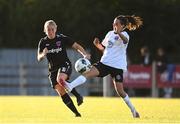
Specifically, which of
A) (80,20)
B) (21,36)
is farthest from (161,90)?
(21,36)

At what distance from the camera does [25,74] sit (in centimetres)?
4009

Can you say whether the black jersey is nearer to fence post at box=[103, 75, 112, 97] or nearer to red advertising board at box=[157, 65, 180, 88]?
fence post at box=[103, 75, 112, 97]

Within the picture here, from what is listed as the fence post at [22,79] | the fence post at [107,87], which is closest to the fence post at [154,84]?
the fence post at [107,87]

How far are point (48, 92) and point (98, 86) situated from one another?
7.94 feet

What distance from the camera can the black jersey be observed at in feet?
59.7

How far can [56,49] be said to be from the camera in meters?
18.2

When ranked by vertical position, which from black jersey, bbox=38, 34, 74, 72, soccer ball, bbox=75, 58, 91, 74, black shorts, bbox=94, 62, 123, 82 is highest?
black jersey, bbox=38, 34, 74, 72

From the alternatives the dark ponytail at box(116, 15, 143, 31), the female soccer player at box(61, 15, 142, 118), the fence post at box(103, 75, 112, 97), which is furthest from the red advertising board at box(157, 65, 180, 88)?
the female soccer player at box(61, 15, 142, 118)

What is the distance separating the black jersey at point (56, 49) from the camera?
59.7ft

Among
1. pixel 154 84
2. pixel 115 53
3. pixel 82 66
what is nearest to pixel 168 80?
pixel 154 84

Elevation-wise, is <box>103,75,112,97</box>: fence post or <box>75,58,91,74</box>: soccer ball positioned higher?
<box>75,58,91,74</box>: soccer ball

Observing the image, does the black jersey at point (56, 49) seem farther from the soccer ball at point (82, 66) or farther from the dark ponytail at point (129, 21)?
the dark ponytail at point (129, 21)

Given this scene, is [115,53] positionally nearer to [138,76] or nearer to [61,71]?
[61,71]

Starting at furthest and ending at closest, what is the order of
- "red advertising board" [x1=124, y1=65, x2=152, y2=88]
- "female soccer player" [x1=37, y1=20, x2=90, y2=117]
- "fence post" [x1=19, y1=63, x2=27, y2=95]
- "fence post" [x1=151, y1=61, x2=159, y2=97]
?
"fence post" [x1=19, y1=63, x2=27, y2=95] < "red advertising board" [x1=124, y1=65, x2=152, y2=88] < "fence post" [x1=151, y1=61, x2=159, y2=97] < "female soccer player" [x1=37, y1=20, x2=90, y2=117]
